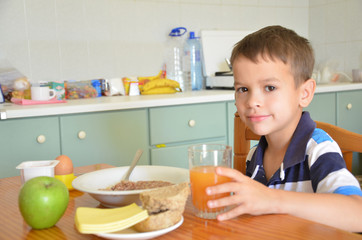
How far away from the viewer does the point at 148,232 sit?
0.62 metres

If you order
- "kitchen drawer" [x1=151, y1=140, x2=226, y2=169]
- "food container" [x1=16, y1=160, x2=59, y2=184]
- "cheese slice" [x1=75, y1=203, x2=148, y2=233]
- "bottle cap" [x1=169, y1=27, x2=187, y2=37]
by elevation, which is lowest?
"kitchen drawer" [x1=151, y1=140, x2=226, y2=169]

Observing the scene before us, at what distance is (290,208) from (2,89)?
6.02 feet

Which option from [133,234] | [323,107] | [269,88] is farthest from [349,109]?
[133,234]

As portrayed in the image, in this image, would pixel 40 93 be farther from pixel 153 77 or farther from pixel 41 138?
pixel 153 77

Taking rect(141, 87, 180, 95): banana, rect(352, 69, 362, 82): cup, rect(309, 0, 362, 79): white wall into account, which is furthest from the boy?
rect(309, 0, 362, 79): white wall

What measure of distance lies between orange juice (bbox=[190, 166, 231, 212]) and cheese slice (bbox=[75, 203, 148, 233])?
130 mm

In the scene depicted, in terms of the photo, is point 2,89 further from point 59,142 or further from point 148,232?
point 148,232

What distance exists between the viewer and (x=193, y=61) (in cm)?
278

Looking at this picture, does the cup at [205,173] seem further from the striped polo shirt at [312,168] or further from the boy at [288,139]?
the striped polo shirt at [312,168]

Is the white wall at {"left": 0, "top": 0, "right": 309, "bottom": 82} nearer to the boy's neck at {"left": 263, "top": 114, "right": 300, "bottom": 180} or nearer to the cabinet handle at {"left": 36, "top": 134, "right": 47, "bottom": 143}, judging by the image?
the cabinet handle at {"left": 36, "top": 134, "right": 47, "bottom": 143}

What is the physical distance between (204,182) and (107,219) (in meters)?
0.18

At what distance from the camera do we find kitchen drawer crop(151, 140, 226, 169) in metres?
2.15

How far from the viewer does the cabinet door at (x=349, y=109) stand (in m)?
2.73

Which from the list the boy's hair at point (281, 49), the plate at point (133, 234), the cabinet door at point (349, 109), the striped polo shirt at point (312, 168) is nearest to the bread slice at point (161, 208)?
the plate at point (133, 234)
